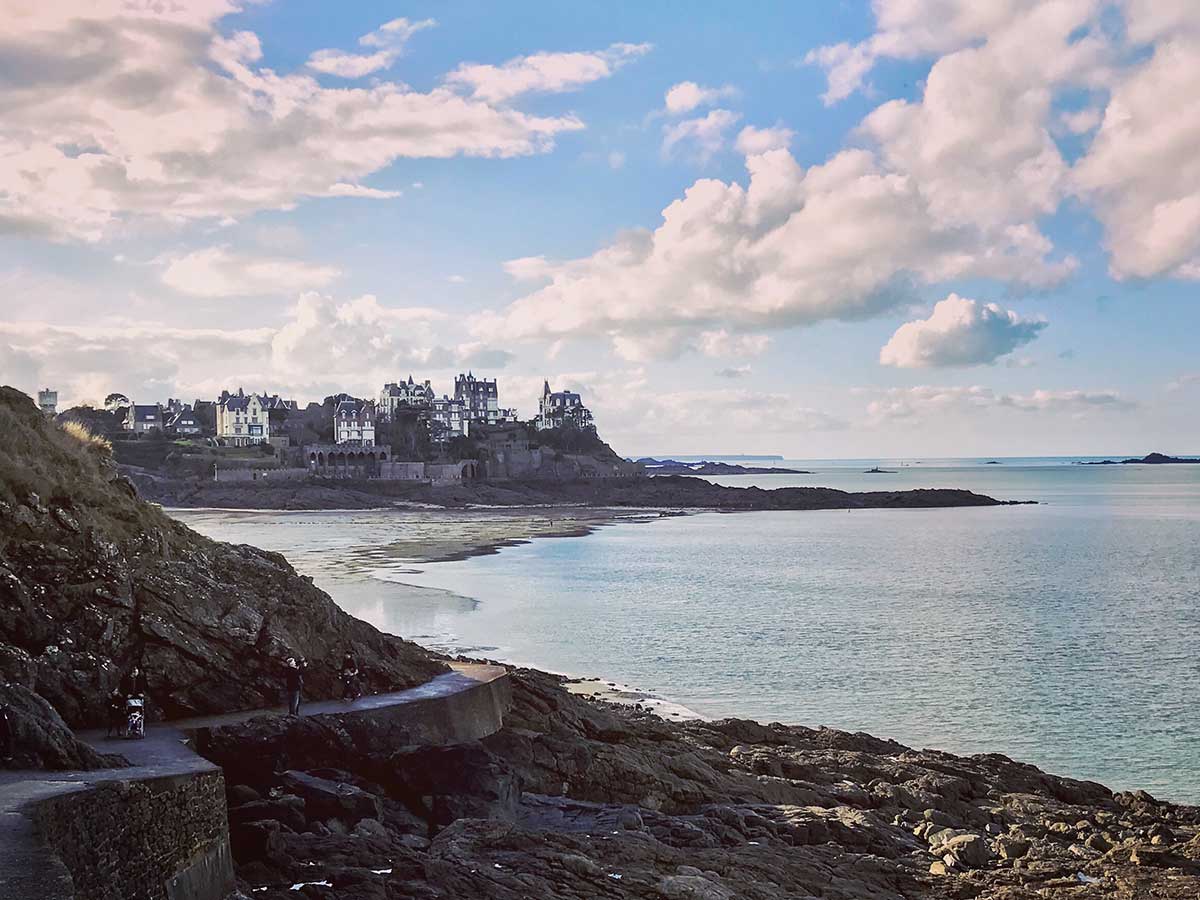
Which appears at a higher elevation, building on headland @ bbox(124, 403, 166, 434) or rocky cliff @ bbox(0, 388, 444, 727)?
building on headland @ bbox(124, 403, 166, 434)

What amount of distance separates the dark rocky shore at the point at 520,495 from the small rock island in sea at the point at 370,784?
3955 inches

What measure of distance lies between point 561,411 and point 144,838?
162263 mm

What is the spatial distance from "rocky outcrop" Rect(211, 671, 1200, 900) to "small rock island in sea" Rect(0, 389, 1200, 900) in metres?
0.04

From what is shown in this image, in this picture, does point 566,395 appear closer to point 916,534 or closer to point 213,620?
point 916,534

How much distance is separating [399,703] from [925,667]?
787 inches

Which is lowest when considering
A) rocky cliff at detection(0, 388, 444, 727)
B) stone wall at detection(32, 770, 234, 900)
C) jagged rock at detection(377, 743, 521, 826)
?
jagged rock at detection(377, 743, 521, 826)

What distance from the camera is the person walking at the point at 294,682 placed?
15.2 meters

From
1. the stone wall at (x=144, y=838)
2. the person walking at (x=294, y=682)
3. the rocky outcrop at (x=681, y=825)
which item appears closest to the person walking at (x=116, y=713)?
the rocky outcrop at (x=681, y=825)

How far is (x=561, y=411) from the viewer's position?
172 m

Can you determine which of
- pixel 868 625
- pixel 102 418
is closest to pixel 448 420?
pixel 102 418

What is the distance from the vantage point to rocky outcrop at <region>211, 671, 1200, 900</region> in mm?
11531

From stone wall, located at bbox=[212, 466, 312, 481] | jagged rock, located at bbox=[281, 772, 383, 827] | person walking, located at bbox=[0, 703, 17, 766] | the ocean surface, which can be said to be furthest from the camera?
Answer: stone wall, located at bbox=[212, 466, 312, 481]

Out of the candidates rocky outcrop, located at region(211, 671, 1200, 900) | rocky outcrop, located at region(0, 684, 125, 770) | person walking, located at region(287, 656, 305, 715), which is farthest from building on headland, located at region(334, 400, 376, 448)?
rocky outcrop, located at region(0, 684, 125, 770)

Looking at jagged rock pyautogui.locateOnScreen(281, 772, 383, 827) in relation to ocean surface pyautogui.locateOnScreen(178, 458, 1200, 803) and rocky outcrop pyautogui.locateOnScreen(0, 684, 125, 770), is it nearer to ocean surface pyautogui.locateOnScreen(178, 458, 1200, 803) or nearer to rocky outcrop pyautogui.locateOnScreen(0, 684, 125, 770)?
rocky outcrop pyautogui.locateOnScreen(0, 684, 125, 770)
